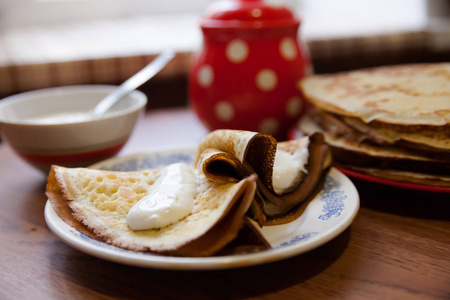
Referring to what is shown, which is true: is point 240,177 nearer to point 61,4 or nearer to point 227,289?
point 227,289

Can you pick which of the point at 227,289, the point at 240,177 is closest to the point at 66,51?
the point at 240,177

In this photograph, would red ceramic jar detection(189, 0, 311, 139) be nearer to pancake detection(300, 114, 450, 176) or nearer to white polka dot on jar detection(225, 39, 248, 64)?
white polka dot on jar detection(225, 39, 248, 64)

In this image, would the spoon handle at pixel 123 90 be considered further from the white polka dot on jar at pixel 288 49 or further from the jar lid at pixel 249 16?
the white polka dot on jar at pixel 288 49

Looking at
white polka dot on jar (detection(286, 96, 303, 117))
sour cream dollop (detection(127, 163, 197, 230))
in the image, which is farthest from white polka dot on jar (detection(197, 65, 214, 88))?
sour cream dollop (detection(127, 163, 197, 230))

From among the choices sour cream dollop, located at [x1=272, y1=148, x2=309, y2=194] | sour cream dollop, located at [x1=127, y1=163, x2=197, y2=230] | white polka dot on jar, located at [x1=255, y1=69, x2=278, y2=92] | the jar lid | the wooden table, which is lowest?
the wooden table

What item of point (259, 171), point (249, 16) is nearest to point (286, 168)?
point (259, 171)

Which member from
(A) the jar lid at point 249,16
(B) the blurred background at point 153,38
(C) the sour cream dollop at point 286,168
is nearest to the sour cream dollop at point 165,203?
(C) the sour cream dollop at point 286,168
